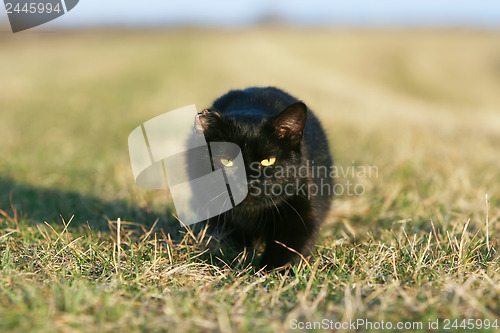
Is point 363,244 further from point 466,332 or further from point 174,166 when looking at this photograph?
point 174,166

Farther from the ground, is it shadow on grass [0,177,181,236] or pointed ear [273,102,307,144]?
pointed ear [273,102,307,144]

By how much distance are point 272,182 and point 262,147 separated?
9.9 inches

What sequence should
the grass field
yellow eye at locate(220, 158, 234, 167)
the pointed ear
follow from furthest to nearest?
1. yellow eye at locate(220, 158, 234, 167)
2. the pointed ear
3. the grass field

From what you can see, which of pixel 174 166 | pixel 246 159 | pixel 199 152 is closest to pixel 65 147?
pixel 174 166

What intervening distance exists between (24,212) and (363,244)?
2.94 meters

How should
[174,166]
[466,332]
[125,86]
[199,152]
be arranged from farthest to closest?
[125,86]
[174,166]
[199,152]
[466,332]

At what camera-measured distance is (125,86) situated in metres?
14.5

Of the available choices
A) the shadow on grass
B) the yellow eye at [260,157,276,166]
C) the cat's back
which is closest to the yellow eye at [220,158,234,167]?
the yellow eye at [260,157,276,166]

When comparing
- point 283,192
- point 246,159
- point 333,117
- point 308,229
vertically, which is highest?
Result: point 246,159

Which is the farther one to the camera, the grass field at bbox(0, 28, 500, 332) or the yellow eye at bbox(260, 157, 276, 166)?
the yellow eye at bbox(260, 157, 276, 166)

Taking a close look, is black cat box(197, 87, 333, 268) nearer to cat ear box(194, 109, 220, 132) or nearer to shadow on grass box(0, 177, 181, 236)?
cat ear box(194, 109, 220, 132)

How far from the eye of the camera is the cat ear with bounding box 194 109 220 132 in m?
2.61

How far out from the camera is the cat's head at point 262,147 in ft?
8.84

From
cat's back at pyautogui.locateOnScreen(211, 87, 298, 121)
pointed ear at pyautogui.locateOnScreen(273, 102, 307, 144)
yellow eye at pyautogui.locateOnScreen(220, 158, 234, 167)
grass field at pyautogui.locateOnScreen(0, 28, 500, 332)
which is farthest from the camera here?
cat's back at pyautogui.locateOnScreen(211, 87, 298, 121)
